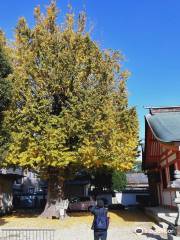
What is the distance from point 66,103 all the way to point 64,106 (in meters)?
0.27

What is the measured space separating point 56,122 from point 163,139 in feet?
31.4

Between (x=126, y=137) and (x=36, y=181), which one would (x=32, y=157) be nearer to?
(x=126, y=137)

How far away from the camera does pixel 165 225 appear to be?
17828 millimetres

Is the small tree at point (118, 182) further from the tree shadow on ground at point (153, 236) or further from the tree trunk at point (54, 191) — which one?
the tree shadow on ground at point (153, 236)

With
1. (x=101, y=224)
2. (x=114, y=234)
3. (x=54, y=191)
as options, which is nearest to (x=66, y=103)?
(x=54, y=191)

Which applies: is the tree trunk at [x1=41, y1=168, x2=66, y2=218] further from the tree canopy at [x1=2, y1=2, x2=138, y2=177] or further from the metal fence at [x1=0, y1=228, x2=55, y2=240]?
the metal fence at [x1=0, y1=228, x2=55, y2=240]

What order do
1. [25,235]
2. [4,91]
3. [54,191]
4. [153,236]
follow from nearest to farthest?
1. [153,236]
2. [25,235]
3. [4,91]
4. [54,191]

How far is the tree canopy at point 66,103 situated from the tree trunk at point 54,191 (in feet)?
3.16

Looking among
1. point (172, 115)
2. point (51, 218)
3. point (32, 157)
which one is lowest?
point (51, 218)

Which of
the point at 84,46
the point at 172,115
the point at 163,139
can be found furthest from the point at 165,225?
the point at 84,46

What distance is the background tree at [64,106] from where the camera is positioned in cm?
2508

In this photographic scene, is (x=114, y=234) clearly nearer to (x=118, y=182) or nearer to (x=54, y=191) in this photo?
(x=54, y=191)

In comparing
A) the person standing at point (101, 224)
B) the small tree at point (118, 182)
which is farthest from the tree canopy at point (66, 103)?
the small tree at point (118, 182)

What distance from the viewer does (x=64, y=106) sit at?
27.2 meters
